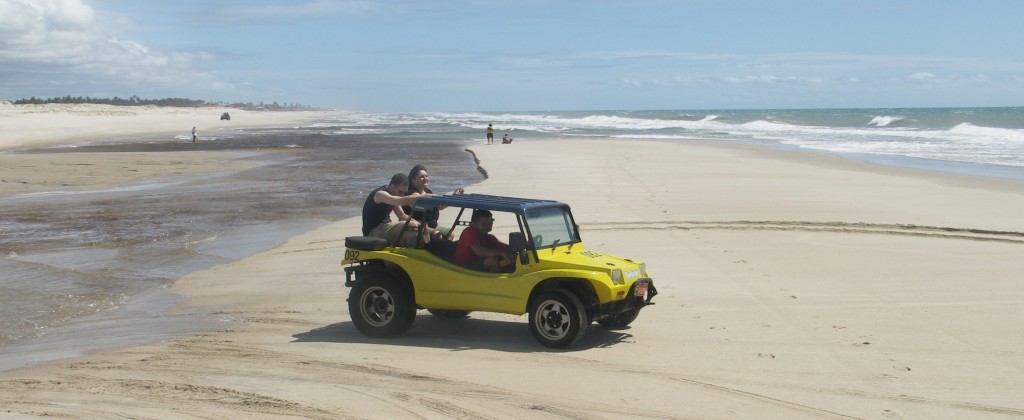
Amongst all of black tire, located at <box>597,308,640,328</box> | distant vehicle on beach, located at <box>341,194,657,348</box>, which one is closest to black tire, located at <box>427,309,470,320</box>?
distant vehicle on beach, located at <box>341,194,657,348</box>

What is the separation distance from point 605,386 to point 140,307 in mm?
5597

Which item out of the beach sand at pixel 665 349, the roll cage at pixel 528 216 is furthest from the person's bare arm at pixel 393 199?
the beach sand at pixel 665 349

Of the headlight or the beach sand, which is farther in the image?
the headlight

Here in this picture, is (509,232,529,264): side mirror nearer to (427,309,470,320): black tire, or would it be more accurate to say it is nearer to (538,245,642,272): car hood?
(538,245,642,272): car hood

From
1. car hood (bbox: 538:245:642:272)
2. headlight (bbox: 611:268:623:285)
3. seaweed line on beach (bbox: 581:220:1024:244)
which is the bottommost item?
seaweed line on beach (bbox: 581:220:1024:244)

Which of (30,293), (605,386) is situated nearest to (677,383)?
(605,386)

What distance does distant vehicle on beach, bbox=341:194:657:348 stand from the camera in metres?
7.53

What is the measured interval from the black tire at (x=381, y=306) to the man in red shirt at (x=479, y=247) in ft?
1.91

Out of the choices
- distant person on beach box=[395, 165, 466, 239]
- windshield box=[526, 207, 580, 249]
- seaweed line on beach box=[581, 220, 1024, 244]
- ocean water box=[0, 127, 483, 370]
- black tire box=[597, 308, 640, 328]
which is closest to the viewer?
windshield box=[526, 207, 580, 249]

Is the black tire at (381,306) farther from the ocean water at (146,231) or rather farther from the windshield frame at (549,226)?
the ocean water at (146,231)

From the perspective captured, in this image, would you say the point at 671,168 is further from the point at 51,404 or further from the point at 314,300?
the point at 51,404

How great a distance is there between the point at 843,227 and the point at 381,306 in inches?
344

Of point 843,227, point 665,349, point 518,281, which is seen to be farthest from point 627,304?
point 843,227

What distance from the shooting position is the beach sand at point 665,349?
20.1 ft
